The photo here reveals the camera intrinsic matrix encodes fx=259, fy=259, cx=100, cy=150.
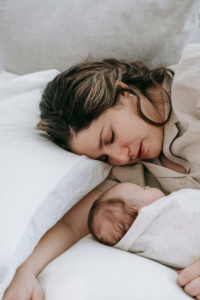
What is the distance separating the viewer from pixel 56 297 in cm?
62

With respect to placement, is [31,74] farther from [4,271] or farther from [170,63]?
[4,271]

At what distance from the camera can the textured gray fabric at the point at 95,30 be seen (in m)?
1.10

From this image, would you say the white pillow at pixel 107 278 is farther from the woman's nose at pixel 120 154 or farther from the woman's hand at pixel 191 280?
the woman's nose at pixel 120 154

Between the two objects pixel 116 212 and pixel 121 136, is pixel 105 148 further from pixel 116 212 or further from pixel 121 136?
Result: pixel 116 212

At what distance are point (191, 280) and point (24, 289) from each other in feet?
1.40

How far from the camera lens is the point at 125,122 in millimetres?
929

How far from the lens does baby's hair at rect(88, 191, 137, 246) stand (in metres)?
0.81

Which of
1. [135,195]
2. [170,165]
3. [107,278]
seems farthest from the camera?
[170,165]

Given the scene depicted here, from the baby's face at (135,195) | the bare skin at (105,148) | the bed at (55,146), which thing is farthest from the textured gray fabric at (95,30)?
the baby's face at (135,195)

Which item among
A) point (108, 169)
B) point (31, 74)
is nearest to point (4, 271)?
point (108, 169)

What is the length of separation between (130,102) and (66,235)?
535mm

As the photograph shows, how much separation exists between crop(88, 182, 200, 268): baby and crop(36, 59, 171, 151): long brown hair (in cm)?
29

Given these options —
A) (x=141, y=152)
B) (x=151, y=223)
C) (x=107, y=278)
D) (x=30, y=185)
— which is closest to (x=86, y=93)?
(x=141, y=152)

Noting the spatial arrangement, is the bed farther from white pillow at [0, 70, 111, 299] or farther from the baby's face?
the baby's face
